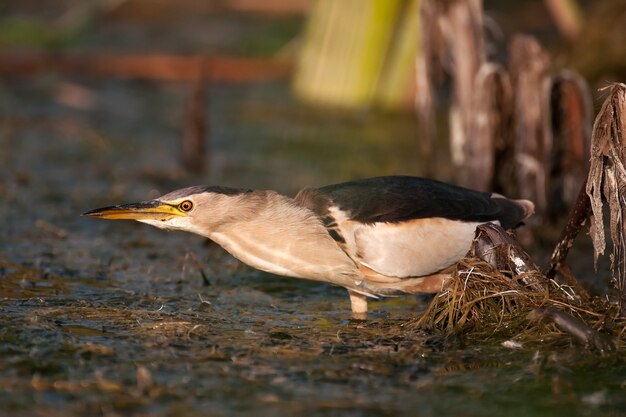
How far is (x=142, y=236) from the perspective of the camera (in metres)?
7.06

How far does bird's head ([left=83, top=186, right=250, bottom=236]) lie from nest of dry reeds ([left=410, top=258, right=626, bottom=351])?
1.03 metres

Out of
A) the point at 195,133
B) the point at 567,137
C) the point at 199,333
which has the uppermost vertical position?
the point at 195,133

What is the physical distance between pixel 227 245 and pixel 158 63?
729 centimetres

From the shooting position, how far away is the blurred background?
4074mm

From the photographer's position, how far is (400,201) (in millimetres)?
5125

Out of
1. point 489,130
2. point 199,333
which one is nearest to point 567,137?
point 489,130

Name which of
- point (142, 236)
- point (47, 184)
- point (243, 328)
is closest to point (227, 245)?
point (243, 328)

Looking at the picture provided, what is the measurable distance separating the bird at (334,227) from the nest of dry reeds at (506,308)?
0.67 ft

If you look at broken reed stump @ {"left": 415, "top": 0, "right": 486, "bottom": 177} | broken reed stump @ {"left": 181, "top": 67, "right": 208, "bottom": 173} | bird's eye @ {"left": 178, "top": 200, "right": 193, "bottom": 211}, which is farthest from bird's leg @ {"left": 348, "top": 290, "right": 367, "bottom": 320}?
broken reed stump @ {"left": 181, "top": 67, "right": 208, "bottom": 173}

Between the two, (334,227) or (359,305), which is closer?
(334,227)

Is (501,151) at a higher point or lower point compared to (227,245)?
higher

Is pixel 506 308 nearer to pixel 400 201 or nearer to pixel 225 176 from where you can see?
pixel 400 201

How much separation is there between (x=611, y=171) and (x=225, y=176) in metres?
4.57

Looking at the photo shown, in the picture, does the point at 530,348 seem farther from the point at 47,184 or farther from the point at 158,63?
the point at 158,63
